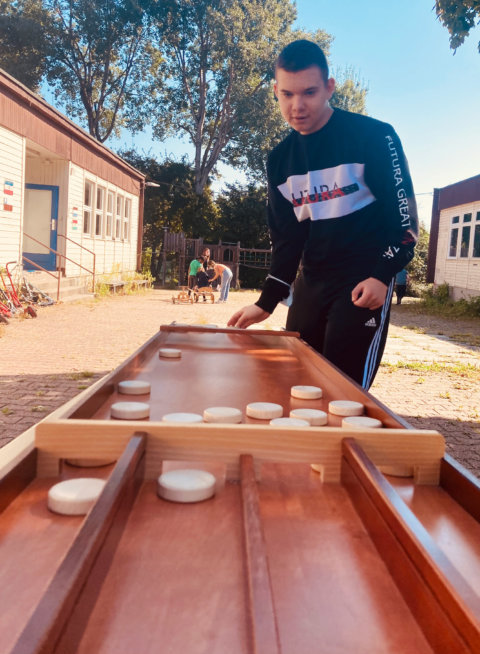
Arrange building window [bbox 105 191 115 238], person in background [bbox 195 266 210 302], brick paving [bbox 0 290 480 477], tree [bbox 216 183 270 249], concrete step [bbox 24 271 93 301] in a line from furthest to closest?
tree [bbox 216 183 270 249] < building window [bbox 105 191 115 238] < person in background [bbox 195 266 210 302] < concrete step [bbox 24 271 93 301] < brick paving [bbox 0 290 480 477]

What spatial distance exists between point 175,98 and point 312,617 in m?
40.3

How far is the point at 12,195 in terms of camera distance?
13805 mm

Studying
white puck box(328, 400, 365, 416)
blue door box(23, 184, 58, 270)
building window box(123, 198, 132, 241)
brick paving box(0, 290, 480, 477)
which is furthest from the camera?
building window box(123, 198, 132, 241)

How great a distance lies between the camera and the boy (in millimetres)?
2699

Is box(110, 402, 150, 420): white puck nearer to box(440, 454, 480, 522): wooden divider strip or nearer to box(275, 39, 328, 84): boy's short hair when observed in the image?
box(440, 454, 480, 522): wooden divider strip

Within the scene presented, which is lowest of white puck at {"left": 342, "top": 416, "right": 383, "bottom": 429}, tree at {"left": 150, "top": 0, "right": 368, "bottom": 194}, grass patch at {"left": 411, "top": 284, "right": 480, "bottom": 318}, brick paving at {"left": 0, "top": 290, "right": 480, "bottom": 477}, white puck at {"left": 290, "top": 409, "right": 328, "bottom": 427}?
brick paving at {"left": 0, "top": 290, "right": 480, "bottom": 477}

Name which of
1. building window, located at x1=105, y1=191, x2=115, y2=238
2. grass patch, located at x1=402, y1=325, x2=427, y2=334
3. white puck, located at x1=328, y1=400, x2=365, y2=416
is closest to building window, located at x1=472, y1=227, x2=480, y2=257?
grass patch, located at x1=402, y1=325, x2=427, y2=334

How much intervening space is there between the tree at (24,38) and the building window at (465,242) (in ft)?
87.6

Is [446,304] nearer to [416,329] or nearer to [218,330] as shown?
[416,329]

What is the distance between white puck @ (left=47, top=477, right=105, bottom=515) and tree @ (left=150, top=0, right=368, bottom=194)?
35.9 m

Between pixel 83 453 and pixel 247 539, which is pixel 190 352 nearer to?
pixel 83 453

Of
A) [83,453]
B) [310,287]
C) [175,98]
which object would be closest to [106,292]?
[310,287]

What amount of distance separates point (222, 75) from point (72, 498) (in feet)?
129

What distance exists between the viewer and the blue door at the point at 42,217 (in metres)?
17.2
